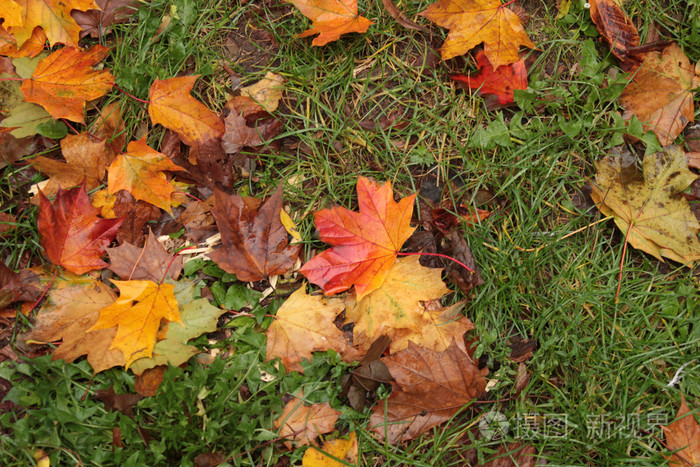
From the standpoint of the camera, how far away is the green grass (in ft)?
6.49

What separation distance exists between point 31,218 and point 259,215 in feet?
3.50

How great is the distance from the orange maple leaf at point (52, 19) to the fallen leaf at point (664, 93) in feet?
8.58

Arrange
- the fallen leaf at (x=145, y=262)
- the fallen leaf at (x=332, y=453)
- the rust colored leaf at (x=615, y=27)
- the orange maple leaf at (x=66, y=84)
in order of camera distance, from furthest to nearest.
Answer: the rust colored leaf at (x=615, y=27) < the orange maple leaf at (x=66, y=84) < the fallen leaf at (x=145, y=262) < the fallen leaf at (x=332, y=453)

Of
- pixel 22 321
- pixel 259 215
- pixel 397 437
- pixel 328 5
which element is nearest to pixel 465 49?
pixel 328 5

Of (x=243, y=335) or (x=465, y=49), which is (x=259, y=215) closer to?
(x=243, y=335)

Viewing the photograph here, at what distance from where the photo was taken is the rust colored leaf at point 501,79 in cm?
231

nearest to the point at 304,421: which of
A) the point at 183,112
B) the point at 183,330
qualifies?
the point at 183,330

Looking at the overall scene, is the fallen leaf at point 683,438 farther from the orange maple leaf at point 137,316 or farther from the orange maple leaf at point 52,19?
the orange maple leaf at point 52,19

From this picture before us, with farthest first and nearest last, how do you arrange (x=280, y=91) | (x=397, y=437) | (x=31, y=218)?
(x=280, y=91) < (x=31, y=218) < (x=397, y=437)

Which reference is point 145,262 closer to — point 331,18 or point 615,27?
point 331,18

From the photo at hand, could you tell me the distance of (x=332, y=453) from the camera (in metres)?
1.99

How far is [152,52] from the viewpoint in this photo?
2395mm

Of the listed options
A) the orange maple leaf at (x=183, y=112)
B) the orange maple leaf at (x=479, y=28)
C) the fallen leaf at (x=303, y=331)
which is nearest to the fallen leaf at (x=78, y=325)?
the fallen leaf at (x=303, y=331)

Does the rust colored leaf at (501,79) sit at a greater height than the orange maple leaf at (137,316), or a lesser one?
greater
